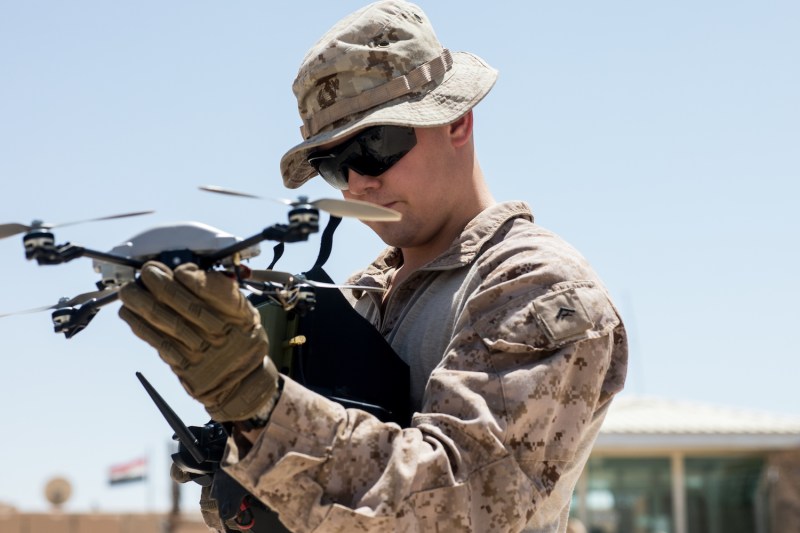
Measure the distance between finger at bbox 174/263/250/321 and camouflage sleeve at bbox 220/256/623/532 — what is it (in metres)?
0.26

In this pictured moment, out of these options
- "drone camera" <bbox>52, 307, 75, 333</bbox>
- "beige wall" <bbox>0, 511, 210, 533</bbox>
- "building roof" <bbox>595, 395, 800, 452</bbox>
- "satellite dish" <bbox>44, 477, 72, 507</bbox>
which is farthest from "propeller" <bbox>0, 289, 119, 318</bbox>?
"satellite dish" <bbox>44, 477, 72, 507</bbox>

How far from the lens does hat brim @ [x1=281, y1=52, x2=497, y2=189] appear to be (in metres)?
3.32

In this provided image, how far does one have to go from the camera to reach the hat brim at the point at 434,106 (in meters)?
3.32

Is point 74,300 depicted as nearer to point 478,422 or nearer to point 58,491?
point 478,422

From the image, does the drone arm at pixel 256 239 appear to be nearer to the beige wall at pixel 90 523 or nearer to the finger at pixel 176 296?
the finger at pixel 176 296

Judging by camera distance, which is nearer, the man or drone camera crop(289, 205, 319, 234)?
drone camera crop(289, 205, 319, 234)

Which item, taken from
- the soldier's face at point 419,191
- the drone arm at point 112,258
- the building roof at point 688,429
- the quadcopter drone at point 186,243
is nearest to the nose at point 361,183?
the soldier's face at point 419,191

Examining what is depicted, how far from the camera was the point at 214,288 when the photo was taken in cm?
246

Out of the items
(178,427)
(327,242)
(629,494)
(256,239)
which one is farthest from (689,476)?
(256,239)

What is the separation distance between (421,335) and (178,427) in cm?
63

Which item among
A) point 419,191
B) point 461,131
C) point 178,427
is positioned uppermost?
point 461,131

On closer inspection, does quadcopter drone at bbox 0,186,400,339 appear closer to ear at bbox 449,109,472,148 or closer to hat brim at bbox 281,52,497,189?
hat brim at bbox 281,52,497,189

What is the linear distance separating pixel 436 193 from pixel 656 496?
20757 mm

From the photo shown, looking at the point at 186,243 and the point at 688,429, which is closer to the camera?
the point at 186,243
